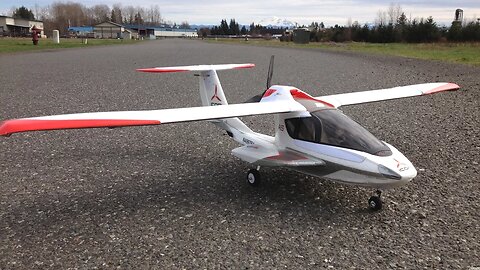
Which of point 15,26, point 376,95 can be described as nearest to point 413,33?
point 376,95

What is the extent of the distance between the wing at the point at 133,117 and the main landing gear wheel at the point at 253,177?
1156 mm

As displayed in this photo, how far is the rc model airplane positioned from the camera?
223 inches

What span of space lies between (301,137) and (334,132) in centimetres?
61

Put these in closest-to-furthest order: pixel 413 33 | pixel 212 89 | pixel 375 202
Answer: pixel 375 202 → pixel 212 89 → pixel 413 33

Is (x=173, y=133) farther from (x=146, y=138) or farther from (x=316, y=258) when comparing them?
(x=316, y=258)

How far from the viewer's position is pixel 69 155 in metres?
8.85

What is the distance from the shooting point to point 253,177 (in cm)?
720

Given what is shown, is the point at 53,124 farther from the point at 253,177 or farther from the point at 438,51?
the point at 438,51

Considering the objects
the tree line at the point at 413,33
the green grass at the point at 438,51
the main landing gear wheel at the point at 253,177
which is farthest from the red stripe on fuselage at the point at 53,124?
the tree line at the point at 413,33

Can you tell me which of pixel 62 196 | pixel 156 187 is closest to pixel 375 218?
pixel 156 187

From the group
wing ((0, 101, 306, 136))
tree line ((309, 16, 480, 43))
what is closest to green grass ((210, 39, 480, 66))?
tree line ((309, 16, 480, 43))

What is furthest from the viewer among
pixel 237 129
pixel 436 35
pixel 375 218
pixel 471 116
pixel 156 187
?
pixel 436 35

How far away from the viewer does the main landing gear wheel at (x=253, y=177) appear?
7168 mm

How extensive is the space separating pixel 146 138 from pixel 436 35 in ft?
239
